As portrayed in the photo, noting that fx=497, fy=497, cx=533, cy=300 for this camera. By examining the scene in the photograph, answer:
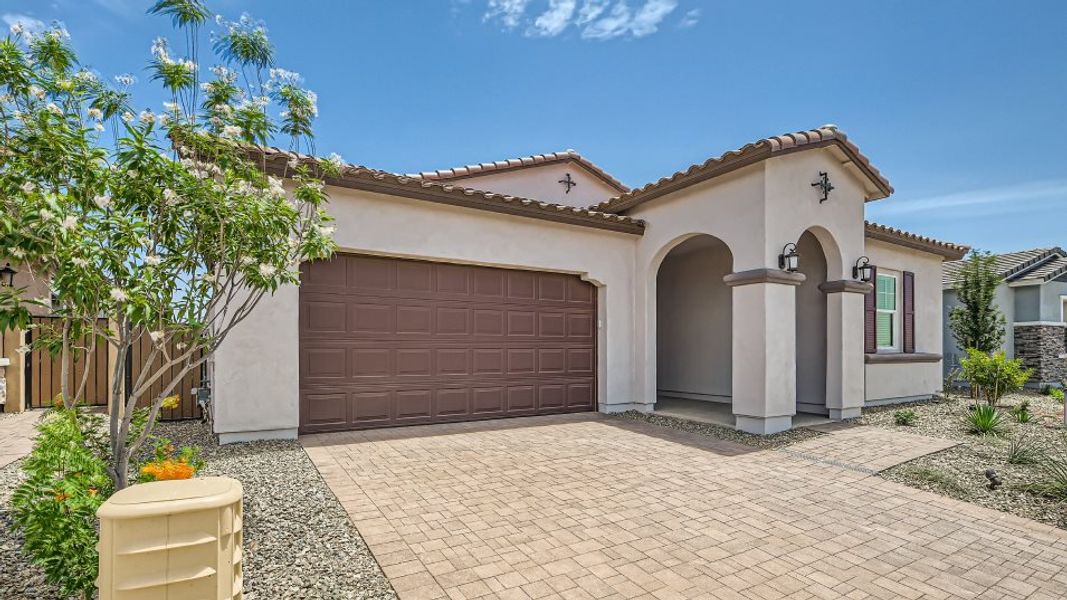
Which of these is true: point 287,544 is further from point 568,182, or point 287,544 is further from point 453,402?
point 568,182

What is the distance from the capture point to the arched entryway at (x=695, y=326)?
11672 millimetres

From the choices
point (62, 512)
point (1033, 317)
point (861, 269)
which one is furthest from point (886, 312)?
point (62, 512)

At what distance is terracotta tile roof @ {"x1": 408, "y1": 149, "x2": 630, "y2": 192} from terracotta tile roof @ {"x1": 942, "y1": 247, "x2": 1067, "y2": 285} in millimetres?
11607

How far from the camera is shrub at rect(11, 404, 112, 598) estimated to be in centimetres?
277

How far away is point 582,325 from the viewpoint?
10094 millimetres

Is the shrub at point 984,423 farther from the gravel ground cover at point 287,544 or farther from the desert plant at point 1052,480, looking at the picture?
the gravel ground cover at point 287,544

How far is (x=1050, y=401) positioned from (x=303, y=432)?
1781cm

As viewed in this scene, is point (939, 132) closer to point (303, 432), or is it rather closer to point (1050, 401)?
point (1050, 401)

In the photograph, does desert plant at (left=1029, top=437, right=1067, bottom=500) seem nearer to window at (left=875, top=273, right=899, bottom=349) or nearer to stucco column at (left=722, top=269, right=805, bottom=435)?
stucco column at (left=722, top=269, right=805, bottom=435)

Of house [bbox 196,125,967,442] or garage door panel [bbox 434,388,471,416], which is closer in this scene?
house [bbox 196,125,967,442]

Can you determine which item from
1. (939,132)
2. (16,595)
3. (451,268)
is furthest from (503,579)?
(939,132)

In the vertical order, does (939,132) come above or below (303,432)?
above

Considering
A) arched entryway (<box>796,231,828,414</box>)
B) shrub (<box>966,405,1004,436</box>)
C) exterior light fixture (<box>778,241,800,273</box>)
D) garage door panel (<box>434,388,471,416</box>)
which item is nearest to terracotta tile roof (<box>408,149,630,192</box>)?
garage door panel (<box>434,388,471,416</box>)

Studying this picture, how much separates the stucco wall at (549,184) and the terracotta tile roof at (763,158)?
3409 mm
